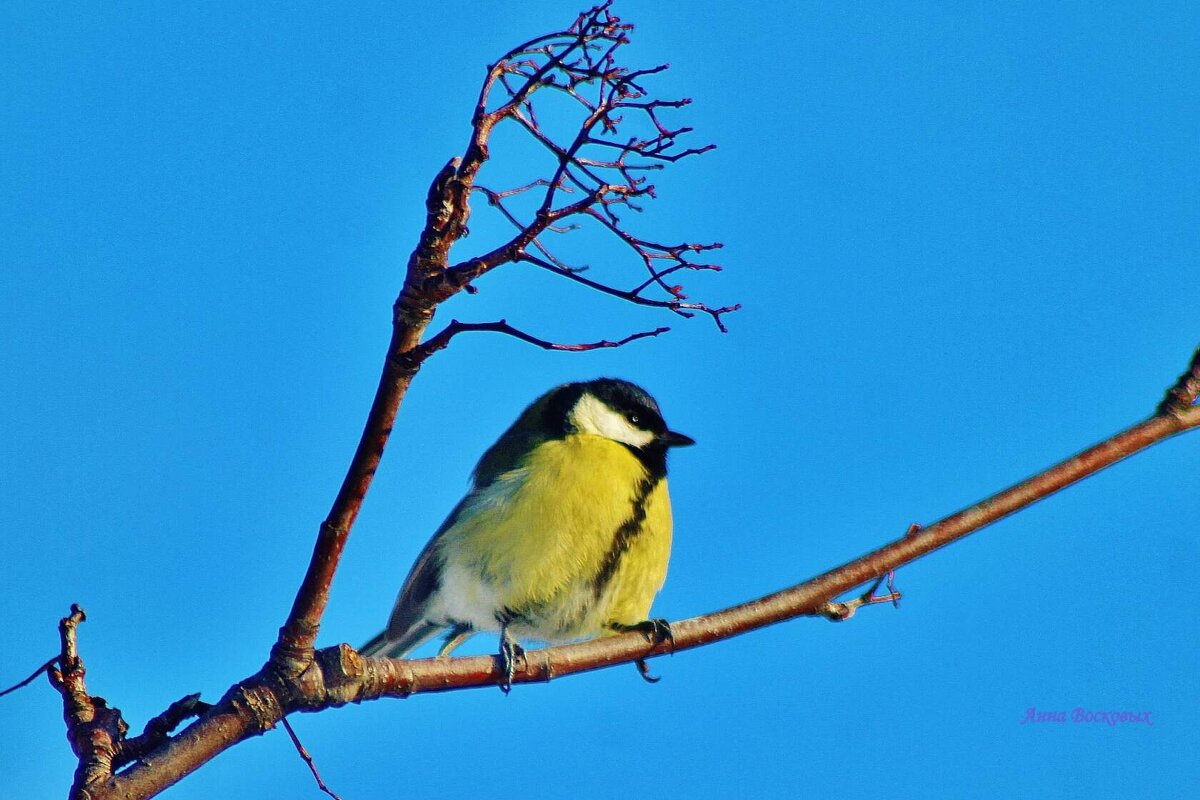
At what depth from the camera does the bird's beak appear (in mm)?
4113

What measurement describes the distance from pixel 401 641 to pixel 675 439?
119cm

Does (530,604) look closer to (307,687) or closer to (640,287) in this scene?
(307,687)

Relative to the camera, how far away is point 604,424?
4.08 m

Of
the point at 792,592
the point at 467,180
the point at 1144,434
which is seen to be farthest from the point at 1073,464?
the point at 467,180

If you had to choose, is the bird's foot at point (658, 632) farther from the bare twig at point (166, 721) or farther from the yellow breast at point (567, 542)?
the bare twig at point (166, 721)

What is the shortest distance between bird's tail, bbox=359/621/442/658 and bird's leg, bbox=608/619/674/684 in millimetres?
621

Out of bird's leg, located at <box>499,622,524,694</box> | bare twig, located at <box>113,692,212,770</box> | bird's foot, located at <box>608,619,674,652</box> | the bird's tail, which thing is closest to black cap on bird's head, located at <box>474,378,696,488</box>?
the bird's tail

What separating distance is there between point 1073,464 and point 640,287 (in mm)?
1163

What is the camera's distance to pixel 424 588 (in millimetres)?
3756

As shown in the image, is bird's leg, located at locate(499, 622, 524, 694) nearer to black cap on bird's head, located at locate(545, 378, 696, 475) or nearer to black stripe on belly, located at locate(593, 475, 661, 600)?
black stripe on belly, located at locate(593, 475, 661, 600)

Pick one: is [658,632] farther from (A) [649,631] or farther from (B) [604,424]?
(B) [604,424]

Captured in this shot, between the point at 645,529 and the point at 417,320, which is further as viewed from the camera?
the point at 645,529

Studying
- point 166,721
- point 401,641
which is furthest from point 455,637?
point 166,721

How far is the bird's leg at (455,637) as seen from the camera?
355 centimetres
